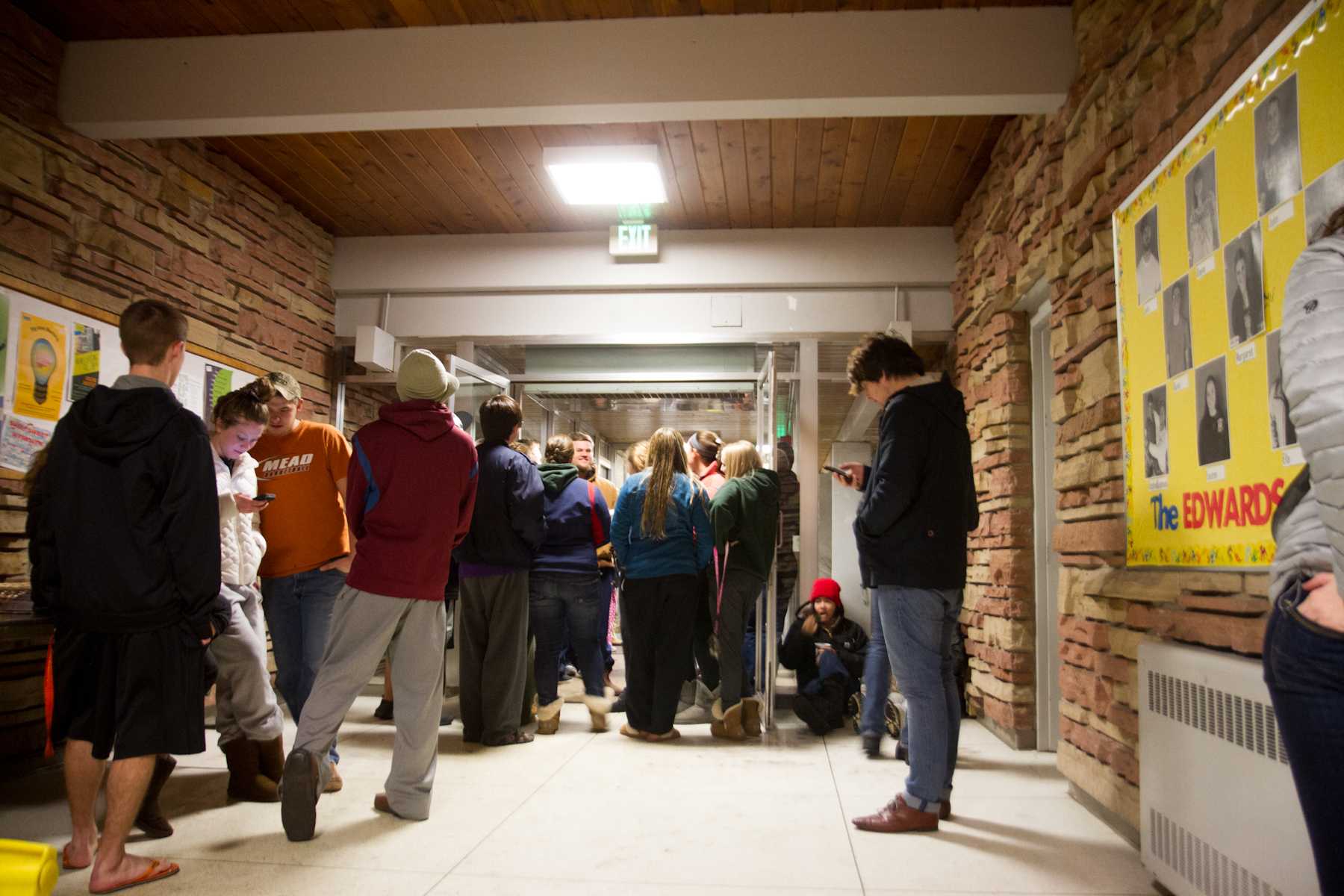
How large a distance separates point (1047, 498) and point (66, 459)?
3985mm

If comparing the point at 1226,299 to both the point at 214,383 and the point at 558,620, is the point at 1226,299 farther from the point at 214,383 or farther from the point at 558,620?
the point at 214,383

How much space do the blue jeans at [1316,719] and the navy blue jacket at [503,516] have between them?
10.3 ft

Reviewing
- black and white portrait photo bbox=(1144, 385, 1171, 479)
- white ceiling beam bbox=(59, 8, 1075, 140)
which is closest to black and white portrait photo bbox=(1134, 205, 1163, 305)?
black and white portrait photo bbox=(1144, 385, 1171, 479)

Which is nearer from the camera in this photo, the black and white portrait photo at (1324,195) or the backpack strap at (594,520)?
the black and white portrait photo at (1324,195)

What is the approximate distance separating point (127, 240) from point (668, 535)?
2.97 metres

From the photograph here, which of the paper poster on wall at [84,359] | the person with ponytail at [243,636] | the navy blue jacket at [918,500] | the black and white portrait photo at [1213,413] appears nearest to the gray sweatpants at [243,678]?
the person with ponytail at [243,636]

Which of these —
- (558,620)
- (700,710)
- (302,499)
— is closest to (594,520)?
(558,620)

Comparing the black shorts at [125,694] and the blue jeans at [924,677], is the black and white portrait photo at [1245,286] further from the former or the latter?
the black shorts at [125,694]

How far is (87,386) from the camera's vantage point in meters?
3.95

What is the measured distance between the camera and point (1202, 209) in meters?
2.28

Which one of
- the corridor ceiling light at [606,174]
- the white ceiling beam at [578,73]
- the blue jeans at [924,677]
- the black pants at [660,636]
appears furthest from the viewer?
the corridor ceiling light at [606,174]

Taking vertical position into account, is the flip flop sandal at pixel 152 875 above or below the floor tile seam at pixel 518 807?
above

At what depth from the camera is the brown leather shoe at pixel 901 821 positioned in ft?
8.91

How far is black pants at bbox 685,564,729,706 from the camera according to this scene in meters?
4.50
